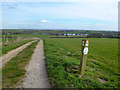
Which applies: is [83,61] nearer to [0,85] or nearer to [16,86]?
[16,86]

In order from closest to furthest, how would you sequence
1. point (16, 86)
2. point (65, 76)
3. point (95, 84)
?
point (16, 86), point (95, 84), point (65, 76)

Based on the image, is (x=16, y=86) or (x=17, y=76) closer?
(x=16, y=86)

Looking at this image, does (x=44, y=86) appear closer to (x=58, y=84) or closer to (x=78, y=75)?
(x=58, y=84)

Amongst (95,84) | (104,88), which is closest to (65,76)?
(95,84)

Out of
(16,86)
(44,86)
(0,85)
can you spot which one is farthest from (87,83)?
(0,85)

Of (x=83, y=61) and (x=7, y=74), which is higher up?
(x=83, y=61)

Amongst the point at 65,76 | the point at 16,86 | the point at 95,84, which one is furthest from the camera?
the point at 65,76

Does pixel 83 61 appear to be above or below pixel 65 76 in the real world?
above

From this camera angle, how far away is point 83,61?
496cm

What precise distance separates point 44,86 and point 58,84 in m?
0.56

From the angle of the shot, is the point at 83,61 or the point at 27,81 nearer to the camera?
the point at 27,81

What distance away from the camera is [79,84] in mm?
4117

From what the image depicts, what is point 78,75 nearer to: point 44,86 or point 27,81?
point 44,86

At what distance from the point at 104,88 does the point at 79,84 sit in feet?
3.30
